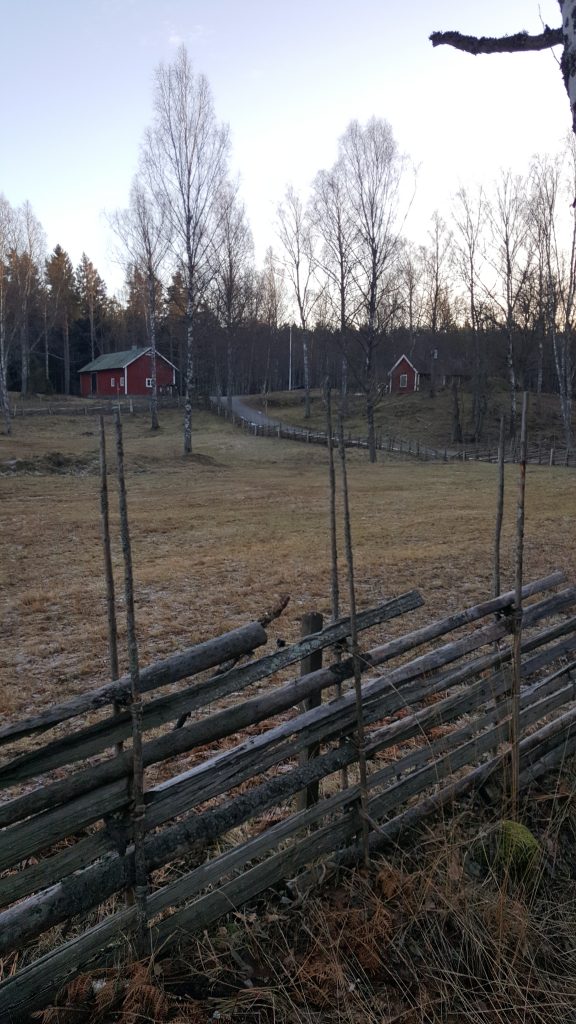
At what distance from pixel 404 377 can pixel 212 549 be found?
4681 cm

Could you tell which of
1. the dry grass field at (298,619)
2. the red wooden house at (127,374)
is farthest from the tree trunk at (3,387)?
the red wooden house at (127,374)

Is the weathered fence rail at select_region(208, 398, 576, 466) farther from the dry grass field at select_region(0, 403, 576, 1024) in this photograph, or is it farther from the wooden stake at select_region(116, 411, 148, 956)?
the wooden stake at select_region(116, 411, 148, 956)

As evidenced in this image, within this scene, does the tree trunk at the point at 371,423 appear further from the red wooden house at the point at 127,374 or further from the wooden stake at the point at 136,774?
the wooden stake at the point at 136,774

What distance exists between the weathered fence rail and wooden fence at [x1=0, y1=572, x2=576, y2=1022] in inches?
961

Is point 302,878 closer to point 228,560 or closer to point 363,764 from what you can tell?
point 363,764

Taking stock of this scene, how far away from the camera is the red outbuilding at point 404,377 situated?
175ft

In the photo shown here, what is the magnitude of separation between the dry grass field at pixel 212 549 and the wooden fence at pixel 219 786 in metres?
2.72

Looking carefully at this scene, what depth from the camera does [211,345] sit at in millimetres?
50906

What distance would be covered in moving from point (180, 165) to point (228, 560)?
2095 centimetres

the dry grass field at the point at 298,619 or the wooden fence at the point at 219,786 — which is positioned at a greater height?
the wooden fence at the point at 219,786

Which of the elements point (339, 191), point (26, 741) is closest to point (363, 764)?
point (26, 741)

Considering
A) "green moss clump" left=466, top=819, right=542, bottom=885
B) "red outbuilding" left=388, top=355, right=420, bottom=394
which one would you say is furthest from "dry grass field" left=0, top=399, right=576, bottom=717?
"red outbuilding" left=388, top=355, right=420, bottom=394

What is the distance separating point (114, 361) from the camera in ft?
158

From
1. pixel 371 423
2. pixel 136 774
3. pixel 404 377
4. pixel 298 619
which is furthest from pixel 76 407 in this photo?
pixel 136 774
